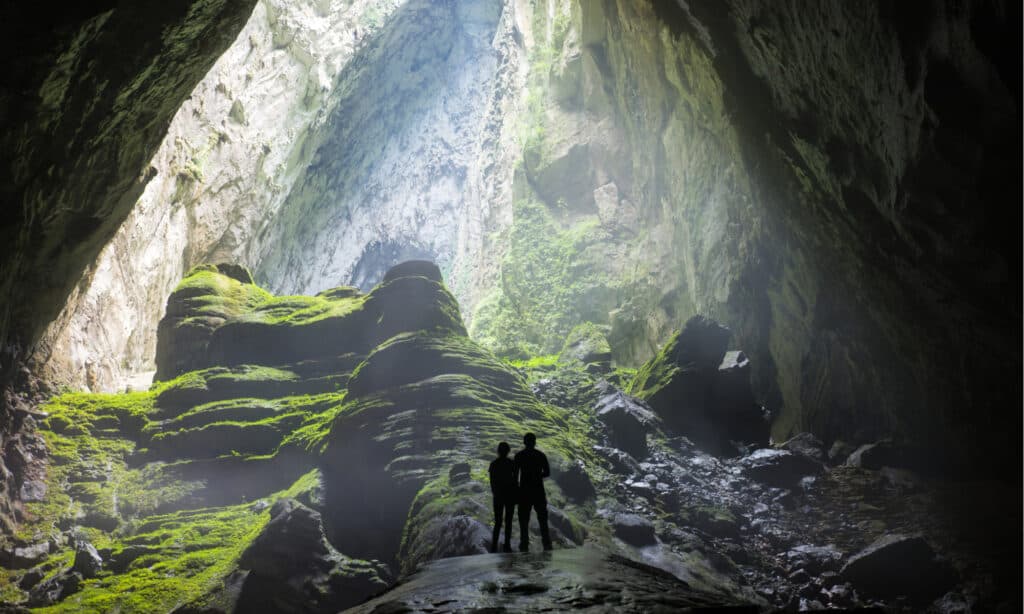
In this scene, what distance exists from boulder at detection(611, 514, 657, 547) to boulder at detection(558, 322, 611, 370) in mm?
15778

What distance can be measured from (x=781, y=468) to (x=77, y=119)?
19546mm

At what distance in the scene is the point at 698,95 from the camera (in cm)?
2330

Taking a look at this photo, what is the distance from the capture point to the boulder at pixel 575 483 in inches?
711

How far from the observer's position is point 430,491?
1681 cm

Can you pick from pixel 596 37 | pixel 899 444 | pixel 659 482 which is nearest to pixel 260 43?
pixel 596 37

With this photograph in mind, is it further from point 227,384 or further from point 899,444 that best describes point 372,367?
point 899,444

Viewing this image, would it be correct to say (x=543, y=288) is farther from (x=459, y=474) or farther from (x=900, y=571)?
(x=900, y=571)

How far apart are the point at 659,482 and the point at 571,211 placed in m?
27.8

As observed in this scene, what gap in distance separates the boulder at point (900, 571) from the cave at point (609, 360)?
0.20ft

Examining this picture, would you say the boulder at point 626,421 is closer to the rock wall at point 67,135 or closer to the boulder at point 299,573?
the boulder at point 299,573

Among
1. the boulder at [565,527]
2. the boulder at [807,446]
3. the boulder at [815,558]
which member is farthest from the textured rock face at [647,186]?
the boulder at [565,527]

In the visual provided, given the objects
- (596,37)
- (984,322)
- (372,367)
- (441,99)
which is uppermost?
(441,99)

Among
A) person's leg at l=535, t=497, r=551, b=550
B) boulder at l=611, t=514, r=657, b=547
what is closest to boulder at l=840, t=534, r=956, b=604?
boulder at l=611, t=514, r=657, b=547

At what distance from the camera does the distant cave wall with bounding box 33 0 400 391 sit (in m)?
29.8
